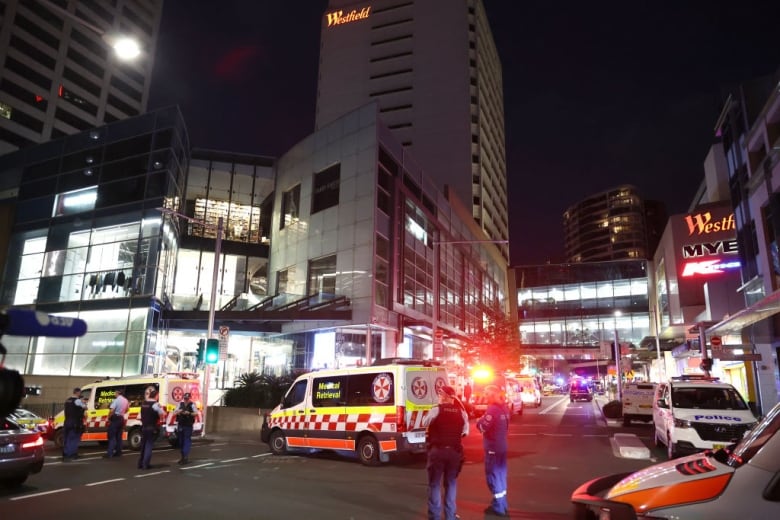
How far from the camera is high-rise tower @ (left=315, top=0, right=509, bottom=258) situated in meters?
80.1

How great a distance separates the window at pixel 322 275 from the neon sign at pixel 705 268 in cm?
2533

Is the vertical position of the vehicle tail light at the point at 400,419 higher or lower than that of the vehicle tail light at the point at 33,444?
higher

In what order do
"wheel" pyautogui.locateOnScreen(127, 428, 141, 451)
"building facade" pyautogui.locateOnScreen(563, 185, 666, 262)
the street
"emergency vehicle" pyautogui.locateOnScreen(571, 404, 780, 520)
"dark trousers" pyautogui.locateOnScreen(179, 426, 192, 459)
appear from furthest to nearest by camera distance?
"building facade" pyautogui.locateOnScreen(563, 185, 666, 262) → "wheel" pyautogui.locateOnScreen(127, 428, 141, 451) → "dark trousers" pyautogui.locateOnScreen(179, 426, 192, 459) → the street → "emergency vehicle" pyautogui.locateOnScreen(571, 404, 780, 520)

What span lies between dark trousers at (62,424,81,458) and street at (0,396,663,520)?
43cm

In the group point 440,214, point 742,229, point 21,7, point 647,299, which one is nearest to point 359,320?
point 440,214

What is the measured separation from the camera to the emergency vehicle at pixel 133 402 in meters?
16.4

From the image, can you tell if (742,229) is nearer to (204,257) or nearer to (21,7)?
(204,257)

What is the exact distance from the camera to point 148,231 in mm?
29406

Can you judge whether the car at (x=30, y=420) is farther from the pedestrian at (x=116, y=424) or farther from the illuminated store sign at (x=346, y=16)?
the illuminated store sign at (x=346, y=16)

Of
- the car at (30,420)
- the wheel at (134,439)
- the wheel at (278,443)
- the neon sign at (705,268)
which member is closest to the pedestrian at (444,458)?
the wheel at (278,443)

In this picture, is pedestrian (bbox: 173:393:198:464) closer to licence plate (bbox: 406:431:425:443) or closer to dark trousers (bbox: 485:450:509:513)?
licence plate (bbox: 406:431:425:443)

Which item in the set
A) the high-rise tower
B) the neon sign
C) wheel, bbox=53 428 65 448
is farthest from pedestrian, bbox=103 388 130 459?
the high-rise tower

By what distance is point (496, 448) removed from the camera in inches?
316

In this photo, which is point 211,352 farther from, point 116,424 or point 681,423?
point 681,423
